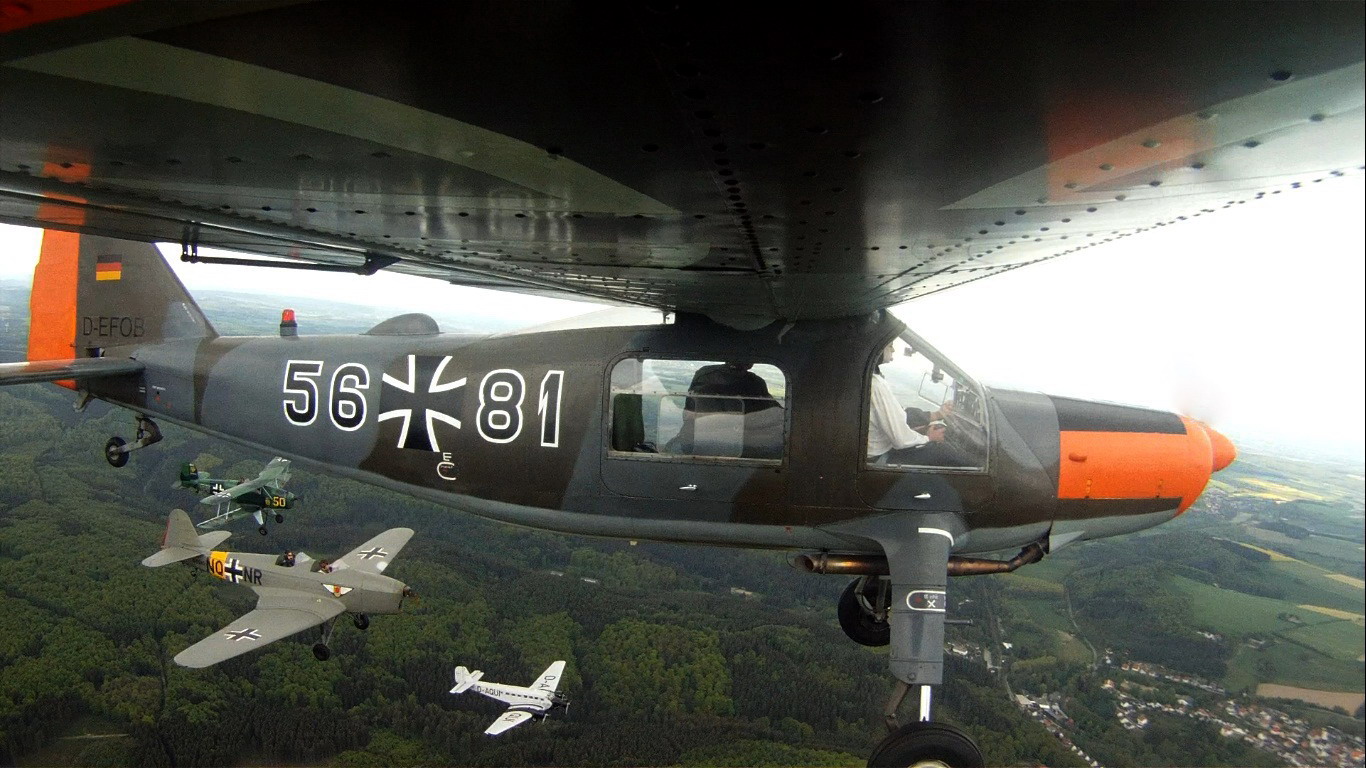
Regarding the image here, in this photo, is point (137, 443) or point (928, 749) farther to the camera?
point (137, 443)

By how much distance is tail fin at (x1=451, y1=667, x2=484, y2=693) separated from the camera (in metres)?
8.05

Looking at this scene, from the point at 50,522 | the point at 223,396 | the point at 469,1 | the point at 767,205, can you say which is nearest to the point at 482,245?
the point at 767,205

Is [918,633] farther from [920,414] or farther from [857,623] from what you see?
[857,623]

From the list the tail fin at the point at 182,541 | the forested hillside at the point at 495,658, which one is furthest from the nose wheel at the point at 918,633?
Answer: the tail fin at the point at 182,541

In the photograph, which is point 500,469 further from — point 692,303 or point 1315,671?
point 1315,671

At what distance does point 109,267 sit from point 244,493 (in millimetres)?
2983

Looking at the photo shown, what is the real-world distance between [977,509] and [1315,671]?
1410 mm

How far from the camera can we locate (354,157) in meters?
1.40

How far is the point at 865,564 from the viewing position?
12.7ft

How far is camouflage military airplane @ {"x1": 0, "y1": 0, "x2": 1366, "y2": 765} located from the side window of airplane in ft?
0.05

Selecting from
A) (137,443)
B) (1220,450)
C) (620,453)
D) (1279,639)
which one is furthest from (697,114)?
(137,443)

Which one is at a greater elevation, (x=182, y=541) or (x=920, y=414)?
(x=920, y=414)

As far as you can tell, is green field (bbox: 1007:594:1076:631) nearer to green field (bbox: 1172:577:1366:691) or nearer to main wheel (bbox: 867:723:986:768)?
green field (bbox: 1172:577:1366:691)

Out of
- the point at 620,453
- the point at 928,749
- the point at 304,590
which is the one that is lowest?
the point at 304,590
